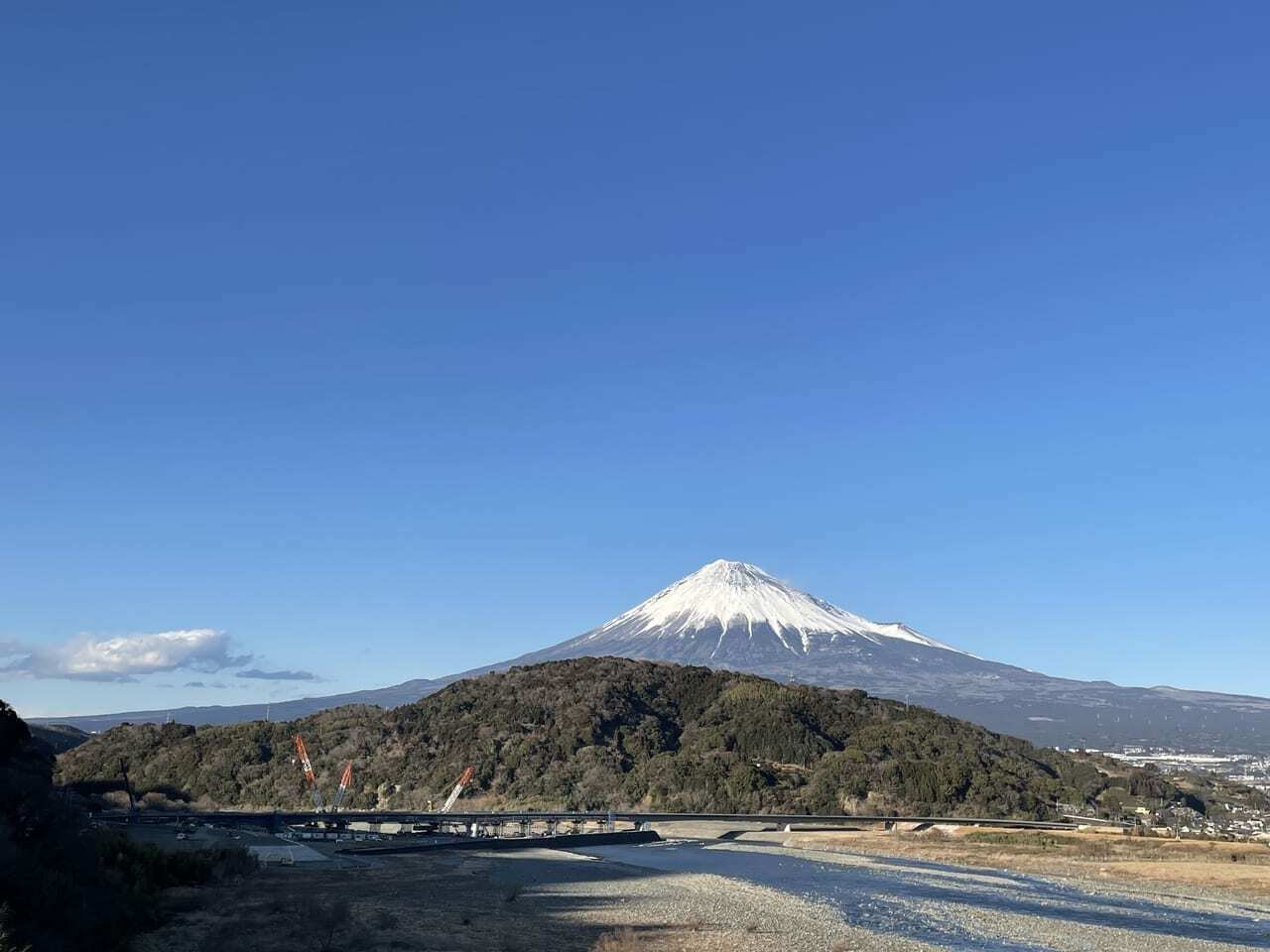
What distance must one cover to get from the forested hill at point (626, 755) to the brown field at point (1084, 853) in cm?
1615

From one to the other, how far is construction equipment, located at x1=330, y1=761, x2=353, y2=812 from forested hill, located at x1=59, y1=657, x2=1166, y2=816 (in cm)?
84

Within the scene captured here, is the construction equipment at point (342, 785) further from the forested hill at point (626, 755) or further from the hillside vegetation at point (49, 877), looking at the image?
the hillside vegetation at point (49, 877)

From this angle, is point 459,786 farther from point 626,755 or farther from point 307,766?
point 626,755

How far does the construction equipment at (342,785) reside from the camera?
86.3 meters

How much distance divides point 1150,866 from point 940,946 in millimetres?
28337

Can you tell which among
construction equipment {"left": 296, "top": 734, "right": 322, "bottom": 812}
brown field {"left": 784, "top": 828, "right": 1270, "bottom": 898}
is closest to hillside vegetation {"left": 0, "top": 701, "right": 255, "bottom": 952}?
brown field {"left": 784, "top": 828, "right": 1270, "bottom": 898}

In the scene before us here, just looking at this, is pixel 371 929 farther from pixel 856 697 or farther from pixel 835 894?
pixel 856 697

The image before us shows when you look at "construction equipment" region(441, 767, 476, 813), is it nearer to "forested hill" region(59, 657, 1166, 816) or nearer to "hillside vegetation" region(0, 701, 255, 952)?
"forested hill" region(59, 657, 1166, 816)

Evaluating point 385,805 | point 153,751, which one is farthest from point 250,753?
point 385,805

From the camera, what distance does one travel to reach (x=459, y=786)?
8931 centimetres

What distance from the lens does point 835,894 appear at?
41.2 m

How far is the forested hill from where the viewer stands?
87.8m

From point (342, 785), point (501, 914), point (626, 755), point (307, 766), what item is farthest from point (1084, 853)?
point (307, 766)

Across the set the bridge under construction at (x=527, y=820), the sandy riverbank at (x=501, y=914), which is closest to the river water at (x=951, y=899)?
the sandy riverbank at (x=501, y=914)
